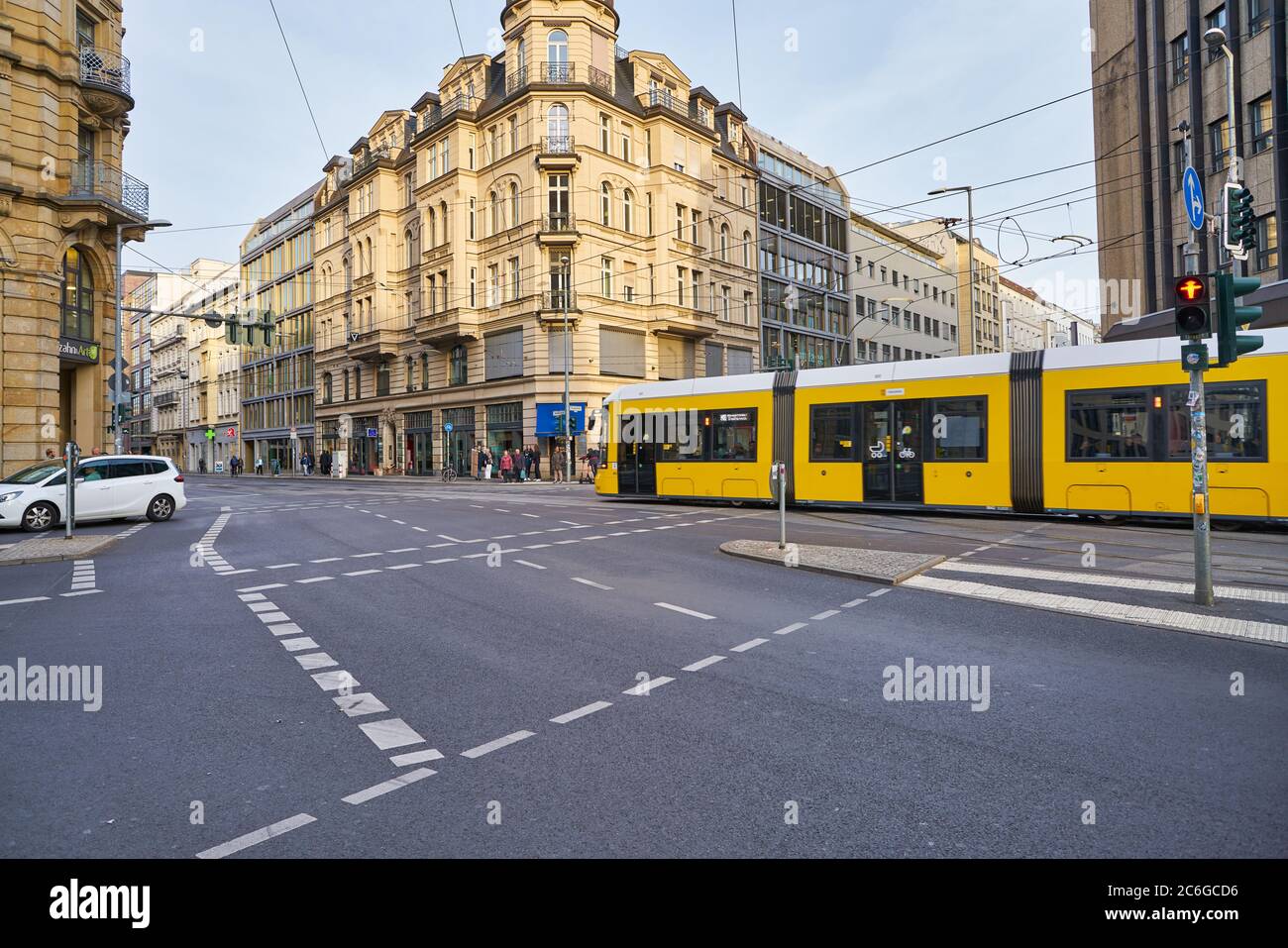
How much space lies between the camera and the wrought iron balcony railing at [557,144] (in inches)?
1534

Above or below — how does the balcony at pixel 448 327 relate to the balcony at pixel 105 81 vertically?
below

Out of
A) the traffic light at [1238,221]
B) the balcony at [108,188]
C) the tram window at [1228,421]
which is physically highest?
the balcony at [108,188]

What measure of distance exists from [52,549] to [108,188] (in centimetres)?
1879

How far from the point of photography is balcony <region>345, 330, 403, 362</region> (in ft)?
164

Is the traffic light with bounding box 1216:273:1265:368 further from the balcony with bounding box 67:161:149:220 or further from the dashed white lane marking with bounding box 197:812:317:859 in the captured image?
the balcony with bounding box 67:161:149:220

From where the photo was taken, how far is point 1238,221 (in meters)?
13.2

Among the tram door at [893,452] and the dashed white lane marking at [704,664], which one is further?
the tram door at [893,452]

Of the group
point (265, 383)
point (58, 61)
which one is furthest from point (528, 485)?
point (265, 383)

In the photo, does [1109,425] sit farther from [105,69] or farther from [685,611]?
[105,69]

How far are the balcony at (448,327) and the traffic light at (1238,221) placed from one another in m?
35.4

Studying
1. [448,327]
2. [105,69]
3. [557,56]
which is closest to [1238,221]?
[105,69]

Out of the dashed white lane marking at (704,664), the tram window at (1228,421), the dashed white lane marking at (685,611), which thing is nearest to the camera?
the dashed white lane marking at (704,664)

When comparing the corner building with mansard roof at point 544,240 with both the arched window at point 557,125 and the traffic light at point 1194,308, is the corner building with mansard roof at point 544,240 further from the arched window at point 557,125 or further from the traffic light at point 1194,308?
the traffic light at point 1194,308

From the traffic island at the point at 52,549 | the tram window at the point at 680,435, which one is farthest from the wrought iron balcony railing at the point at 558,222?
the traffic island at the point at 52,549
